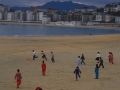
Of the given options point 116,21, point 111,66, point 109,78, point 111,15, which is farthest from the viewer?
point 111,15

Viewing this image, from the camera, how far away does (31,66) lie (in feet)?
58.0

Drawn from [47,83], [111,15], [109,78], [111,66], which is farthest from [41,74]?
[111,15]

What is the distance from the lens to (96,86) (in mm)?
12375

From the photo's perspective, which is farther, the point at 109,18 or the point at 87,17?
the point at 87,17

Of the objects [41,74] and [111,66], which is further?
[111,66]

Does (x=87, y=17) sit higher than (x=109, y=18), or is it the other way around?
(x=87, y=17)

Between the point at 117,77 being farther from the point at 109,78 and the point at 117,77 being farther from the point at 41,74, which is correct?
the point at 41,74

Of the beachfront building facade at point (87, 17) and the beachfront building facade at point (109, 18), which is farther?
the beachfront building facade at point (87, 17)

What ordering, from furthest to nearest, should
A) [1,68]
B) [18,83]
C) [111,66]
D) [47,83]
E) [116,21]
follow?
1. [116,21]
2. [111,66]
3. [1,68]
4. [47,83]
5. [18,83]

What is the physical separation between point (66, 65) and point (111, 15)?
167219 millimetres

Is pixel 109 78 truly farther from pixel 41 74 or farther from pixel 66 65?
pixel 66 65

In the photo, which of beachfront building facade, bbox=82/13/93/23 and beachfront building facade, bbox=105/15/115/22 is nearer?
beachfront building facade, bbox=105/15/115/22

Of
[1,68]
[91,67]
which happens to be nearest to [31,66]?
[1,68]

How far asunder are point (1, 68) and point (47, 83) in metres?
4.67
